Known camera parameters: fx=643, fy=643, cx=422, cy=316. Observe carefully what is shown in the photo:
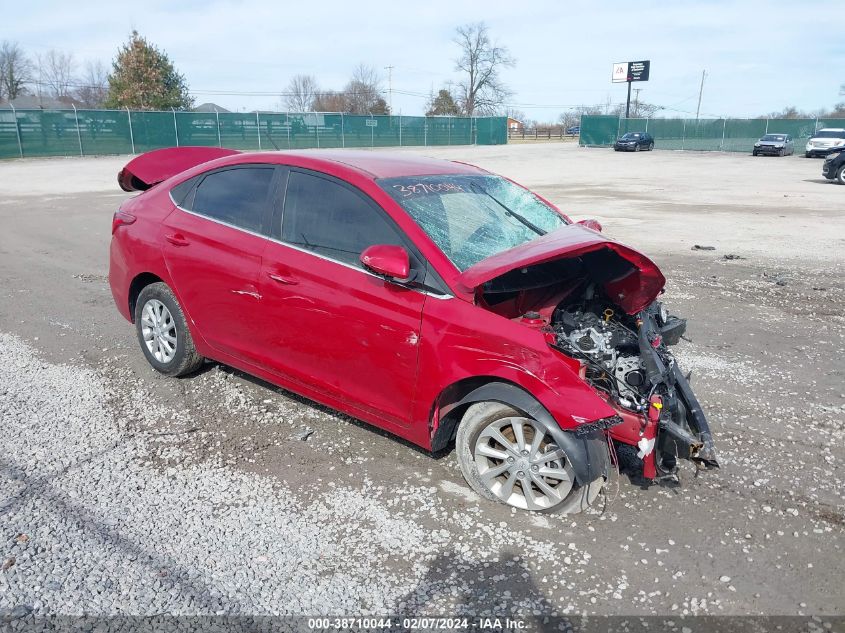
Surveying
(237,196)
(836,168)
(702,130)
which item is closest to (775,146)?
(702,130)

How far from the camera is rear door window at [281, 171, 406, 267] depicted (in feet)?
11.9

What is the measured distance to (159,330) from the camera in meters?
4.91

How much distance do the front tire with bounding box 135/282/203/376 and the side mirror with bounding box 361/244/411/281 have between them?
1.96 metres

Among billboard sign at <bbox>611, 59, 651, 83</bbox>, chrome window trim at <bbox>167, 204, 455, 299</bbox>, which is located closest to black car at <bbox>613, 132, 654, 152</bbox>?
billboard sign at <bbox>611, 59, 651, 83</bbox>

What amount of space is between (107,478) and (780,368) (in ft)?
16.7

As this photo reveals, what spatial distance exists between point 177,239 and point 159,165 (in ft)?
4.97

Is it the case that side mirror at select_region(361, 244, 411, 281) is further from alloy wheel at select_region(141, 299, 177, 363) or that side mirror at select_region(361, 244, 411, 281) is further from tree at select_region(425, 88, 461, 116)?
tree at select_region(425, 88, 461, 116)

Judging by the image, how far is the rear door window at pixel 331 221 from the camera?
143 inches

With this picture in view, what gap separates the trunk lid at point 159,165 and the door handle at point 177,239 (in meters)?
1.15

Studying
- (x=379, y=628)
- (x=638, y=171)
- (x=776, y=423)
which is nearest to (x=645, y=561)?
(x=379, y=628)

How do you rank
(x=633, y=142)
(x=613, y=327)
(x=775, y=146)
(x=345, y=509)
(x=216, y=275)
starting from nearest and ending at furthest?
1. (x=345, y=509)
2. (x=613, y=327)
3. (x=216, y=275)
4. (x=775, y=146)
5. (x=633, y=142)

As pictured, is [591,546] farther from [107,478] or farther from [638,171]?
[638,171]

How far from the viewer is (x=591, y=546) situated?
3105 millimetres

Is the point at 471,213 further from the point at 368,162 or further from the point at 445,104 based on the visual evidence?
the point at 445,104
